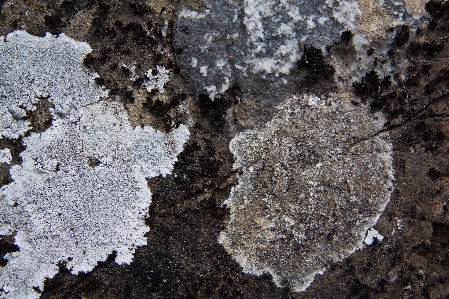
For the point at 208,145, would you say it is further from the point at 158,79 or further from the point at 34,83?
the point at 34,83

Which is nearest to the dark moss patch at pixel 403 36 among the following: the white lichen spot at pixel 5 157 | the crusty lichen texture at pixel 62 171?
the crusty lichen texture at pixel 62 171

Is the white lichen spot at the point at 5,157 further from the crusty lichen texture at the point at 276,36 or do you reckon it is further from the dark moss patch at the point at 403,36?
the dark moss patch at the point at 403,36

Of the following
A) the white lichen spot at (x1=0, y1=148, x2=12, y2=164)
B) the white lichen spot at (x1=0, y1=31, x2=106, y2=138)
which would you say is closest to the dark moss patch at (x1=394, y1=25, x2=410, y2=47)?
the white lichen spot at (x1=0, y1=31, x2=106, y2=138)

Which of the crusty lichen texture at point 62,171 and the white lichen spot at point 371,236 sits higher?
the crusty lichen texture at point 62,171

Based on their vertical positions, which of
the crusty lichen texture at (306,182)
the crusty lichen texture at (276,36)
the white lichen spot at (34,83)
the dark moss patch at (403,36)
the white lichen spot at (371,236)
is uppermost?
the white lichen spot at (34,83)

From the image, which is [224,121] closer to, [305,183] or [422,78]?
[305,183]

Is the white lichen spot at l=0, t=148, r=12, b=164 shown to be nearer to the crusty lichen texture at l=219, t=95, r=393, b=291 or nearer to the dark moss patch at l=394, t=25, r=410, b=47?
the crusty lichen texture at l=219, t=95, r=393, b=291
